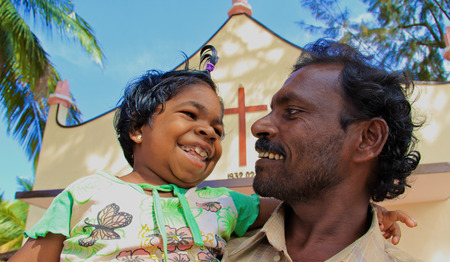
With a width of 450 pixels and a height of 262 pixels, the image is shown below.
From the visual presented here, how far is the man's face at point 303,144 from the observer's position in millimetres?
1655

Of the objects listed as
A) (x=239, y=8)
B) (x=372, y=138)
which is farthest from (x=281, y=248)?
(x=239, y=8)

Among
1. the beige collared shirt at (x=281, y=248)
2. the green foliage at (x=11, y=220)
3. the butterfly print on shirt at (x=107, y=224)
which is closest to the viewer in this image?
the beige collared shirt at (x=281, y=248)

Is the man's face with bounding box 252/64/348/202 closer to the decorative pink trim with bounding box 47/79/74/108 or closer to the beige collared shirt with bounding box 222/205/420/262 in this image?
the beige collared shirt with bounding box 222/205/420/262

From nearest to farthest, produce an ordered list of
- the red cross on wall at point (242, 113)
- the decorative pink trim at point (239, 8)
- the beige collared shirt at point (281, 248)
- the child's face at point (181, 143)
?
1. the beige collared shirt at point (281, 248)
2. the child's face at point (181, 143)
3. the red cross on wall at point (242, 113)
4. the decorative pink trim at point (239, 8)

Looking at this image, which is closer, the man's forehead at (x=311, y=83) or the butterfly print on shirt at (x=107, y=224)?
the butterfly print on shirt at (x=107, y=224)

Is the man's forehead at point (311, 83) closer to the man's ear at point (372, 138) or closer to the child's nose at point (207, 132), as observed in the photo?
the man's ear at point (372, 138)

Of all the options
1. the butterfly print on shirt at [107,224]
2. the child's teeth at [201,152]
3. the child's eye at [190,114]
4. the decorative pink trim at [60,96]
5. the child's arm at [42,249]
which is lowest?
the child's arm at [42,249]

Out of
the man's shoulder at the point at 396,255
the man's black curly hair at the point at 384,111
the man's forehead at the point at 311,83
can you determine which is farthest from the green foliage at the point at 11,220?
the man's shoulder at the point at 396,255

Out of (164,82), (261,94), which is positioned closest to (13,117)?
(261,94)

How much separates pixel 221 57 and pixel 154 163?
5.04 m

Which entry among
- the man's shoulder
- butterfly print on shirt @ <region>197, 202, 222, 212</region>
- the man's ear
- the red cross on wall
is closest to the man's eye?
the man's ear

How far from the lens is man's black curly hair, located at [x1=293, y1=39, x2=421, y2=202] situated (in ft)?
5.84

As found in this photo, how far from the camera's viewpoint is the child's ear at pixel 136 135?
2049 millimetres

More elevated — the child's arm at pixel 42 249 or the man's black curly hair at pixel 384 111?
the man's black curly hair at pixel 384 111
